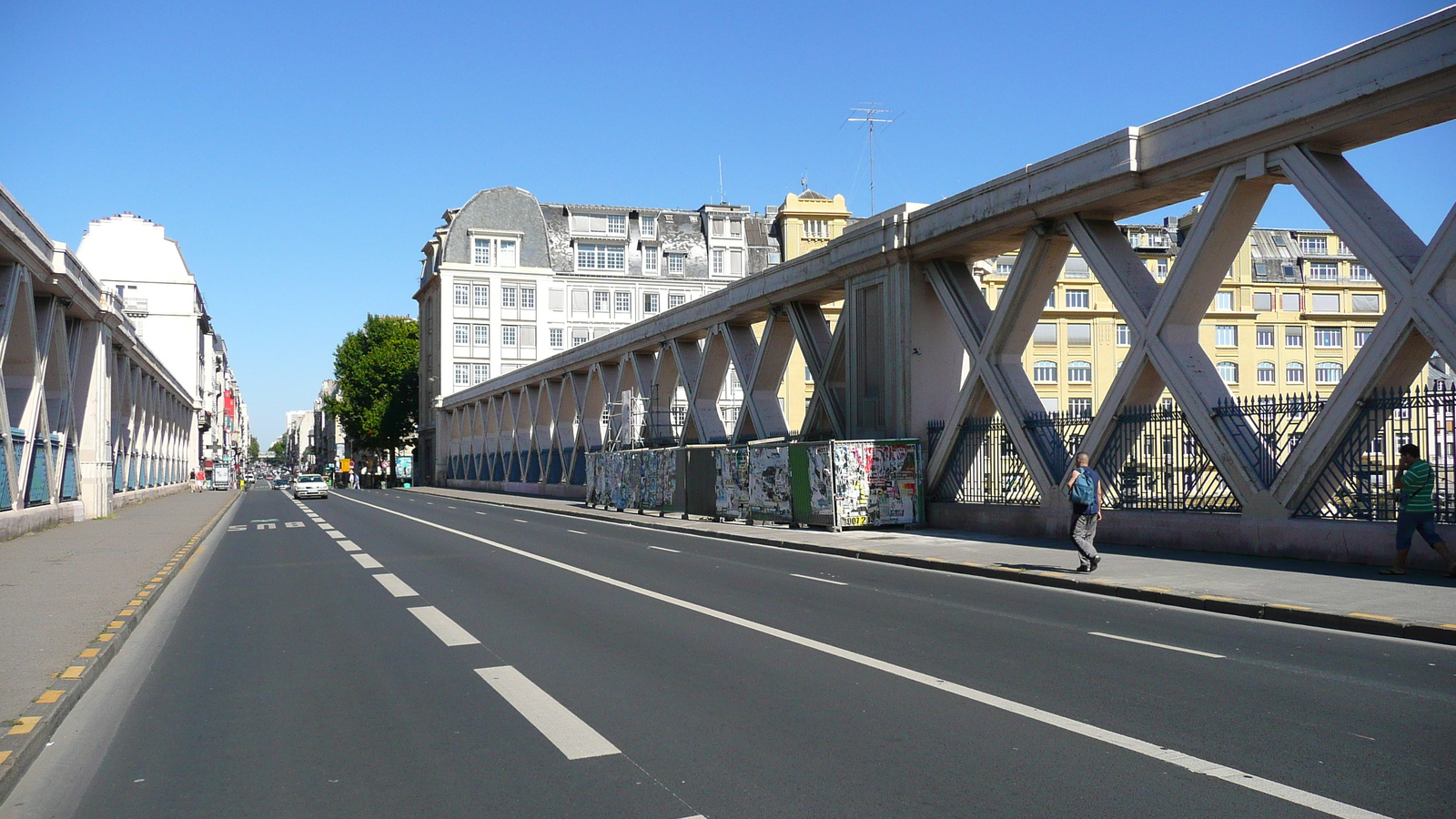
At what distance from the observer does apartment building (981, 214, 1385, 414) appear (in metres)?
54.8

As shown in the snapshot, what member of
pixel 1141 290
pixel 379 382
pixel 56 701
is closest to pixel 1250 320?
pixel 1141 290

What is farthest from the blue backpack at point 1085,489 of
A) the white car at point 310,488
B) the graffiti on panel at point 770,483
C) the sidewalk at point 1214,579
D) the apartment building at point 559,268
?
the apartment building at point 559,268

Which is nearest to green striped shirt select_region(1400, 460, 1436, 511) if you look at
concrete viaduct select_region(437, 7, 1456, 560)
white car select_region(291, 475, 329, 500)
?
concrete viaduct select_region(437, 7, 1456, 560)

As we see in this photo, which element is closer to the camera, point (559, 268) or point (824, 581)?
point (824, 581)

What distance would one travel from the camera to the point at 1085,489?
47.3 feet

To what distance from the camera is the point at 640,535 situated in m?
24.9

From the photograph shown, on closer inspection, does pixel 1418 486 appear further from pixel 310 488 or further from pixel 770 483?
pixel 310 488

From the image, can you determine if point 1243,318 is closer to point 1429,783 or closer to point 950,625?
point 950,625

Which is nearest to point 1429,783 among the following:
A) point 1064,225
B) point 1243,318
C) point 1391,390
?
point 1391,390

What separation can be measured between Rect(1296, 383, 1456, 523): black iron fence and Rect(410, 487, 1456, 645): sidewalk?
87cm

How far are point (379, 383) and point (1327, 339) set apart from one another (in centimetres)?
8085

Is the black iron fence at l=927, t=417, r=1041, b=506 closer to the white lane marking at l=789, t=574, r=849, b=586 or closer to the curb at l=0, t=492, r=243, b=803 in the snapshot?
the white lane marking at l=789, t=574, r=849, b=586

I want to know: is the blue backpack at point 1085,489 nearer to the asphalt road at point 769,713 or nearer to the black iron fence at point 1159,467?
the asphalt road at point 769,713

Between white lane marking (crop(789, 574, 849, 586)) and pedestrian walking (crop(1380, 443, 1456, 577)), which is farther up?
pedestrian walking (crop(1380, 443, 1456, 577))
